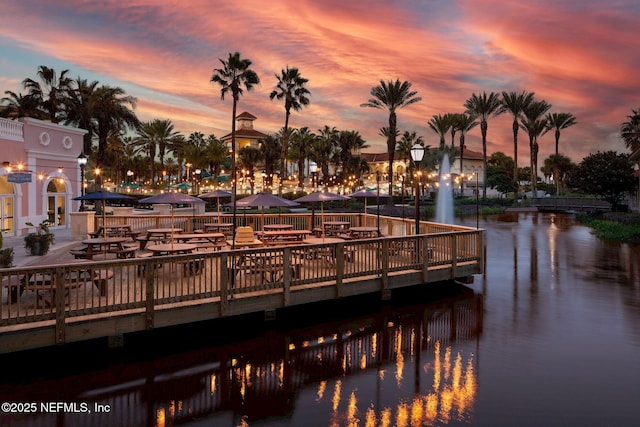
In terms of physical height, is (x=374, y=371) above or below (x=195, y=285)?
below

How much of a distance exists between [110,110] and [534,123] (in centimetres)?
7024

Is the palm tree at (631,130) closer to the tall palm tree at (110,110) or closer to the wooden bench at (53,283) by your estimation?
the tall palm tree at (110,110)

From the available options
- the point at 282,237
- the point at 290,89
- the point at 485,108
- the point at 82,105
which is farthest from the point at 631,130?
the point at 82,105

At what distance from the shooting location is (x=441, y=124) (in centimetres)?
8075

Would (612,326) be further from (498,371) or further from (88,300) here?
(88,300)

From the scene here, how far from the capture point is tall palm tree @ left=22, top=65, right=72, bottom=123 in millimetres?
41219

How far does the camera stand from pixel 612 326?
1103 cm

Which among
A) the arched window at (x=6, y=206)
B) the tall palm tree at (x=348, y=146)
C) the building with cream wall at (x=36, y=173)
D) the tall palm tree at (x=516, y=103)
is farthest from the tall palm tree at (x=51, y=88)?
the tall palm tree at (x=516, y=103)

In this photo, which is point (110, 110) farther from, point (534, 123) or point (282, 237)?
point (534, 123)

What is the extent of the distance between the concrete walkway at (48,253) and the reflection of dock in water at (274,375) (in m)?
8.45

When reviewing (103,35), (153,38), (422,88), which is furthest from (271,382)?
(422,88)

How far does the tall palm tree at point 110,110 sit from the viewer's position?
38.2 metres

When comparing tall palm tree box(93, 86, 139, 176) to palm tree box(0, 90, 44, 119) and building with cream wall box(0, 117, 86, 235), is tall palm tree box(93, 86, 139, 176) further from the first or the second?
building with cream wall box(0, 117, 86, 235)

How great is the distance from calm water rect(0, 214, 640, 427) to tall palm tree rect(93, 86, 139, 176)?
33.8m
